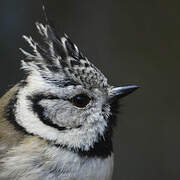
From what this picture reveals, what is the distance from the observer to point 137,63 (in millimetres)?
6457

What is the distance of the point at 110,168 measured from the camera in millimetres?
3602

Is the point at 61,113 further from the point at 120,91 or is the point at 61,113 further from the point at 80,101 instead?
the point at 120,91

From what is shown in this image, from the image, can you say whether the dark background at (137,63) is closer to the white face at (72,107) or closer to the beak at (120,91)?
the beak at (120,91)

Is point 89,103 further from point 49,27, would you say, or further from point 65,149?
point 49,27

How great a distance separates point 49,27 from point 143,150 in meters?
3.28

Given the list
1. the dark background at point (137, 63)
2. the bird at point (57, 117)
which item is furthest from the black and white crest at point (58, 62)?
the dark background at point (137, 63)

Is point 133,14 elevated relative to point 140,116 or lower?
elevated

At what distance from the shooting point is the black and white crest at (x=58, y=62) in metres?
3.49

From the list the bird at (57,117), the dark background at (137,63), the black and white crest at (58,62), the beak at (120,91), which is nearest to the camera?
the bird at (57,117)

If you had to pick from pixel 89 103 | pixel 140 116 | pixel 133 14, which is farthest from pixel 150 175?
pixel 89 103

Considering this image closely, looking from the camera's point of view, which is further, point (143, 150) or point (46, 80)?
point (143, 150)

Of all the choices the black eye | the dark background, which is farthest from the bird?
the dark background

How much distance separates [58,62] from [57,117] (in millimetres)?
376

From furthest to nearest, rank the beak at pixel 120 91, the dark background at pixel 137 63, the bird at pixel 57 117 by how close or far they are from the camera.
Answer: the dark background at pixel 137 63 < the beak at pixel 120 91 < the bird at pixel 57 117
